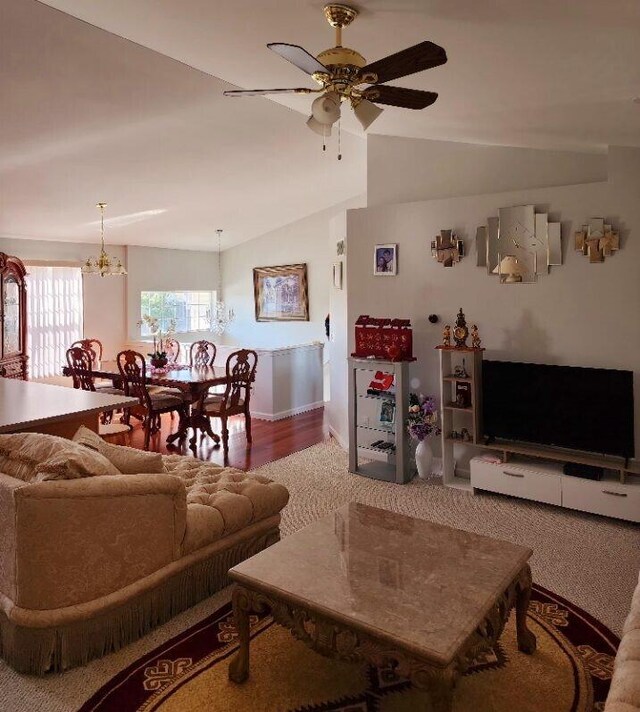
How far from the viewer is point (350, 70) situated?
8.07ft

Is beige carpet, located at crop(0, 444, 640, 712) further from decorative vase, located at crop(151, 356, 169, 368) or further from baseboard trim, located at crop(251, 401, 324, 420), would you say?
decorative vase, located at crop(151, 356, 169, 368)

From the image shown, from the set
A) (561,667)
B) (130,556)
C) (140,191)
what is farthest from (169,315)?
(561,667)

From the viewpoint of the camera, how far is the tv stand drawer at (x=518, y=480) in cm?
421

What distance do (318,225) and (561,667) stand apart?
7.75 metres

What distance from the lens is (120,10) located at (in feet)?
9.87

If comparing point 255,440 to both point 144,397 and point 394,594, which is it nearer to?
point 144,397

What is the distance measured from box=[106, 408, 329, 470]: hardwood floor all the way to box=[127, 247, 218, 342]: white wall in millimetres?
2595

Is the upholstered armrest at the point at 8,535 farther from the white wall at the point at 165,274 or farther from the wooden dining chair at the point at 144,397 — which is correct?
the white wall at the point at 165,274

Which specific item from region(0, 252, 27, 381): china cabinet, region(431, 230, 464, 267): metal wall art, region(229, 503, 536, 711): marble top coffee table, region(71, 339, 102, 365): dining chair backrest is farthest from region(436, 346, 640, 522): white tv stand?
region(0, 252, 27, 381): china cabinet

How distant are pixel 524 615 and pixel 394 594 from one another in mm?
726

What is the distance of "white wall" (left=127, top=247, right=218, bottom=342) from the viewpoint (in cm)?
927

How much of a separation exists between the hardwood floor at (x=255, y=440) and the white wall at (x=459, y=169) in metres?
2.69

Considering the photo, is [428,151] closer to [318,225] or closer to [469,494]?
[469,494]

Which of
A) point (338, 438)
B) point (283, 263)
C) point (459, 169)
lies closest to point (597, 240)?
point (459, 169)
